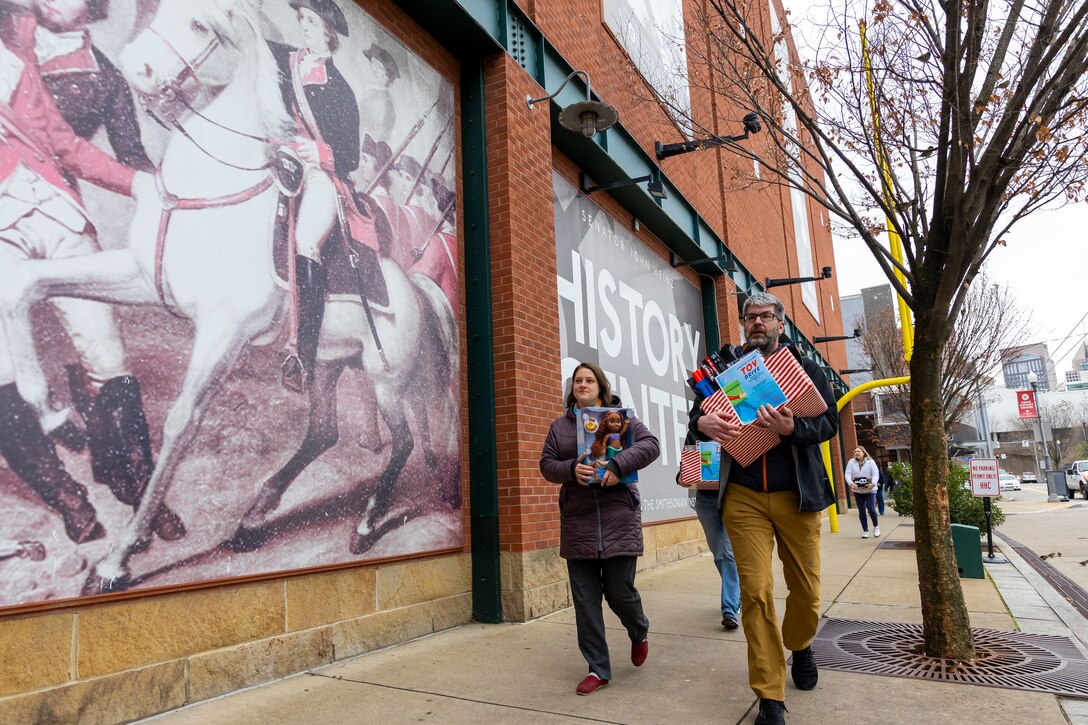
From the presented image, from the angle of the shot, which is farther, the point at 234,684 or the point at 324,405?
the point at 324,405

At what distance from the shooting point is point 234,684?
420 cm

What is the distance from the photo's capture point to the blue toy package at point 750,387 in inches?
153

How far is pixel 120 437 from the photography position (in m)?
3.72

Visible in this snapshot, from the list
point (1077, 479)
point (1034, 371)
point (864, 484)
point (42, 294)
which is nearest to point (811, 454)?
point (42, 294)

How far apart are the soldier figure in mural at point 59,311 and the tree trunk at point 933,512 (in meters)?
4.62

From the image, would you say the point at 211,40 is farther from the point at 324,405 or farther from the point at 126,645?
the point at 126,645

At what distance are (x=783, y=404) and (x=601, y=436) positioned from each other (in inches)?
40.6

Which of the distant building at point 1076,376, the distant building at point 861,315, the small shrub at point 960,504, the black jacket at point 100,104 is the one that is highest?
the distant building at point 1076,376

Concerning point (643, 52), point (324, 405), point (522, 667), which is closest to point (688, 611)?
point (522, 667)

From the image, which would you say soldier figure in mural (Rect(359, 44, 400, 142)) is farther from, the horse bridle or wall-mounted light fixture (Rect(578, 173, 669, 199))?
wall-mounted light fixture (Rect(578, 173, 669, 199))

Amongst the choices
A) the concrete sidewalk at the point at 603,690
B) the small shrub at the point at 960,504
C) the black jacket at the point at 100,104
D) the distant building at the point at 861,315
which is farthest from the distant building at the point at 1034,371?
the black jacket at the point at 100,104

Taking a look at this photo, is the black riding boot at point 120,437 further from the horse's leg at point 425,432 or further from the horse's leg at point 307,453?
the horse's leg at point 425,432

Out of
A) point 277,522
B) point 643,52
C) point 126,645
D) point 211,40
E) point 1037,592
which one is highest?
point 643,52

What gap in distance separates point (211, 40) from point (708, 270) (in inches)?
426
